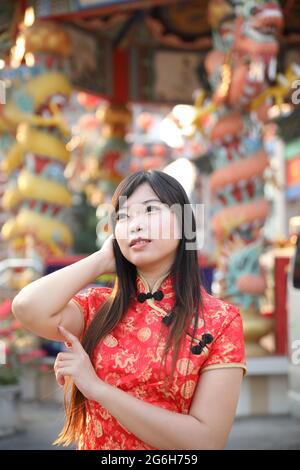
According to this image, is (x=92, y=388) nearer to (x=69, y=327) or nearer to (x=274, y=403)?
(x=69, y=327)

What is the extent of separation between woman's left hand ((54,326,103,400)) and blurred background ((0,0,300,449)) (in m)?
2.48

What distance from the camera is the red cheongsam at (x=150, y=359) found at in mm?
1918

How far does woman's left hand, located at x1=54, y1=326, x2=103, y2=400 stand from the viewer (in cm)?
187

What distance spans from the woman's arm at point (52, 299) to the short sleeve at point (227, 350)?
0.41 meters

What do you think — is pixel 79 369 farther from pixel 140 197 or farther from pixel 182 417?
pixel 140 197

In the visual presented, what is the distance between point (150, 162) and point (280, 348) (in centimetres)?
1601

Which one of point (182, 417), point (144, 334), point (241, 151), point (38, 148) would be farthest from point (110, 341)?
point (38, 148)

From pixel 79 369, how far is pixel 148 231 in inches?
17.2

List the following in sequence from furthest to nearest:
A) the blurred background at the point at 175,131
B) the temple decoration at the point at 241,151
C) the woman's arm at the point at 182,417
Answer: the temple decoration at the point at 241,151
the blurred background at the point at 175,131
the woman's arm at the point at 182,417

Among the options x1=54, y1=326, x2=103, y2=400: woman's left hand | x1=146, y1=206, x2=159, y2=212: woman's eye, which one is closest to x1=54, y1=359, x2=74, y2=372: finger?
x1=54, y1=326, x2=103, y2=400: woman's left hand

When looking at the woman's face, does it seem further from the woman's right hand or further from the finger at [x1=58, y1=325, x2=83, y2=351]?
the finger at [x1=58, y1=325, x2=83, y2=351]

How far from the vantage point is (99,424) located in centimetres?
199

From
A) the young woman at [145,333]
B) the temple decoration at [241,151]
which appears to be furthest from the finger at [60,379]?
the temple decoration at [241,151]

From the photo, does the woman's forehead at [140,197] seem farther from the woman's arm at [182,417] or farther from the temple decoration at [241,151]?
the temple decoration at [241,151]
